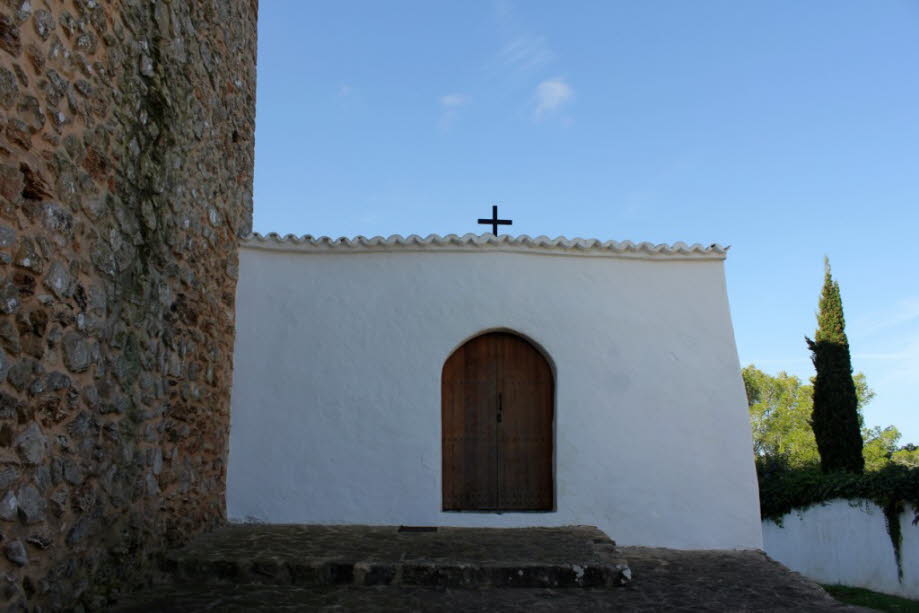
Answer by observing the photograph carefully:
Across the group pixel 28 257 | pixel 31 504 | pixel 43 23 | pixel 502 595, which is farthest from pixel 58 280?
pixel 502 595

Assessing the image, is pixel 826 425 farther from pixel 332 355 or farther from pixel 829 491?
pixel 332 355

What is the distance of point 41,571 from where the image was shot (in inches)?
127

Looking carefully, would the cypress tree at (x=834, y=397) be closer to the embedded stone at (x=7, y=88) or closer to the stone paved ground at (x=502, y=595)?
the stone paved ground at (x=502, y=595)

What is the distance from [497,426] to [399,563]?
2.07 meters

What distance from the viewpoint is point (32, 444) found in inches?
125

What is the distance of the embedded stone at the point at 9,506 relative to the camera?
296 centimetres

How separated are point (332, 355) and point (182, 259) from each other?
1.73m

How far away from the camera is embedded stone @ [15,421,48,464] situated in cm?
310

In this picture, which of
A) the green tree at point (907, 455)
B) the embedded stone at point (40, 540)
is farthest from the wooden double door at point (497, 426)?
the green tree at point (907, 455)

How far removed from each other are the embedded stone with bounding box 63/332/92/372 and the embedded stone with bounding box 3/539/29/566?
835 millimetres

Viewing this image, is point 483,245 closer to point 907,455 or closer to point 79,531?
point 79,531

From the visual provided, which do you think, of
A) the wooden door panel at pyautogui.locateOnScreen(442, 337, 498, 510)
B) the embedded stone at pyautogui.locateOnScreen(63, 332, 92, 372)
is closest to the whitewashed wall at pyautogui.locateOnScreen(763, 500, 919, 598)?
the wooden door panel at pyautogui.locateOnScreen(442, 337, 498, 510)

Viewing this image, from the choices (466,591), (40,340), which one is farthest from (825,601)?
(40,340)

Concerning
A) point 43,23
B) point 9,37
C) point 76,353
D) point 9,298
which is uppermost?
point 43,23
